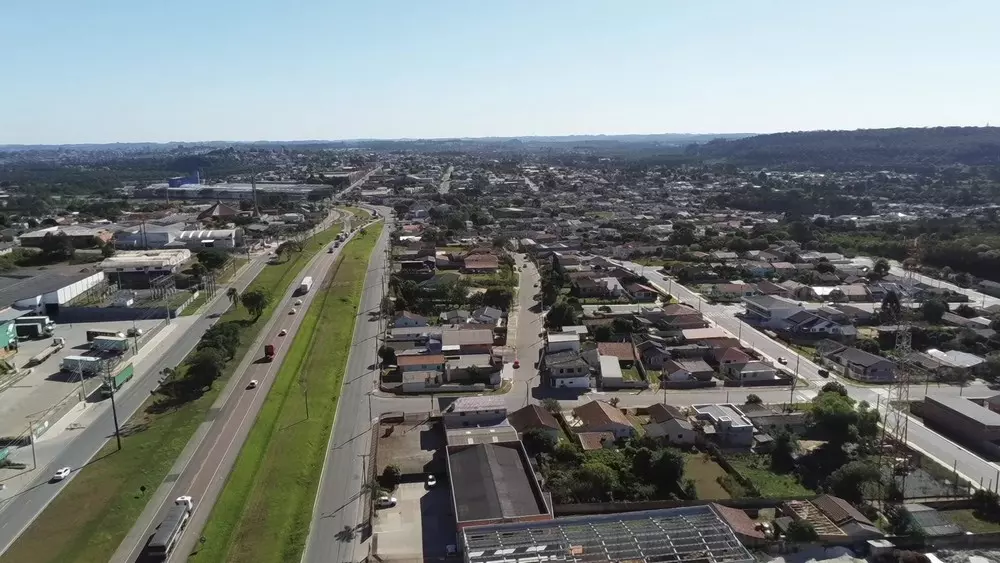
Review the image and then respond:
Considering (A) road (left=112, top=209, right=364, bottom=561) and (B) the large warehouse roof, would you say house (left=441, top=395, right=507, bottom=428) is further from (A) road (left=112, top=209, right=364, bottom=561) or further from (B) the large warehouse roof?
(A) road (left=112, top=209, right=364, bottom=561)

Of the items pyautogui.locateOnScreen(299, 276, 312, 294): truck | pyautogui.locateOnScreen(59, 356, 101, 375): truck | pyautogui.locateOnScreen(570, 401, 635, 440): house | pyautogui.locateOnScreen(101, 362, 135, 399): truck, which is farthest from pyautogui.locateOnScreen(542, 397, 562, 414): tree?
pyautogui.locateOnScreen(299, 276, 312, 294): truck

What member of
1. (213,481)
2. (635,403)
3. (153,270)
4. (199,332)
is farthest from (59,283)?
(635,403)

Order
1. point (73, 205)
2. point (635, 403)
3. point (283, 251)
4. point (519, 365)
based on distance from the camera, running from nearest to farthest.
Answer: point (635, 403) → point (519, 365) → point (283, 251) → point (73, 205)

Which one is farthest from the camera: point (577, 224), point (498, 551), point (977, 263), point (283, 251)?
point (577, 224)

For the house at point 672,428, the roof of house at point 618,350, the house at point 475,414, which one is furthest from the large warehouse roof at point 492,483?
the roof of house at point 618,350

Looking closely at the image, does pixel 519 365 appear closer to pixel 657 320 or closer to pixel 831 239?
pixel 657 320

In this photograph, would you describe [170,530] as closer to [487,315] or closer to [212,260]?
[487,315]
